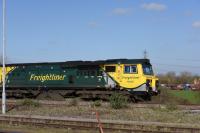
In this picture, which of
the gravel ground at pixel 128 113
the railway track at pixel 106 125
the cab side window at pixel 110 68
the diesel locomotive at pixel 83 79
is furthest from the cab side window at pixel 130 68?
the railway track at pixel 106 125

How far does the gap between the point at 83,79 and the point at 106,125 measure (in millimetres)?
17285

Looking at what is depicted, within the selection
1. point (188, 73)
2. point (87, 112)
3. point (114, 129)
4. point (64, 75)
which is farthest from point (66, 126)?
point (188, 73)

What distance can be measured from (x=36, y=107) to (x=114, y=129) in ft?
34.5

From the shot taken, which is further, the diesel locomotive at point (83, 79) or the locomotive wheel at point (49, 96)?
the locomotive wheel at point (49, 96)

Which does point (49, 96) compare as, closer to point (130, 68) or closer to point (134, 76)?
point (130, 68)

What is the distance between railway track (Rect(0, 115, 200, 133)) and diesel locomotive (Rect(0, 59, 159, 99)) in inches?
517

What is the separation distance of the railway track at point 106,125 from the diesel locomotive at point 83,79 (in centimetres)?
1313

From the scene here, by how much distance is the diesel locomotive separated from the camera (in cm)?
3222

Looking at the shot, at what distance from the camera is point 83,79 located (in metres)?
34.6

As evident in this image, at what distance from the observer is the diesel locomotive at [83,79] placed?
3222cm

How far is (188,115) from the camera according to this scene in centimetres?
2080

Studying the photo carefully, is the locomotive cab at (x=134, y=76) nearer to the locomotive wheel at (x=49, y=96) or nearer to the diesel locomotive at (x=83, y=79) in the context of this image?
the diesel locomotive at (x=83, y=79)

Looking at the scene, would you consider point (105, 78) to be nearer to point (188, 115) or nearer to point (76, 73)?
point (76, 73)

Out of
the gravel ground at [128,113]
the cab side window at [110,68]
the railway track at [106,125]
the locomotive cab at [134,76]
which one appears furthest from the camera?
the cab side window at [110,68]
